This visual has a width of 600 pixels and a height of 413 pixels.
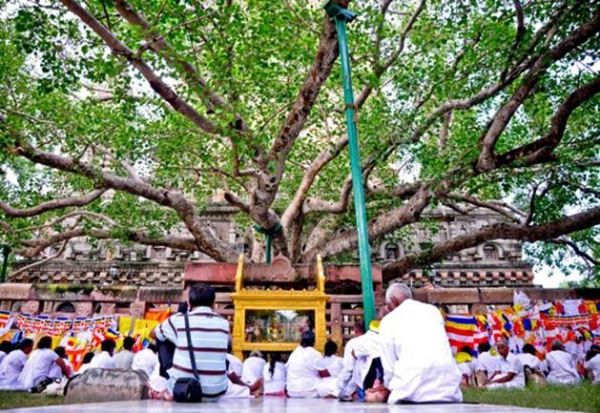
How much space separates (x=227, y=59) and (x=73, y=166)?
3711mm

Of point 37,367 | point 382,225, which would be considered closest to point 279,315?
point 382,225

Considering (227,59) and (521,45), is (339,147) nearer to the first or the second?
(227,59)

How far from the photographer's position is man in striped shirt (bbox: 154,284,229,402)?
3.92m

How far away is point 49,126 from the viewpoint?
967cm

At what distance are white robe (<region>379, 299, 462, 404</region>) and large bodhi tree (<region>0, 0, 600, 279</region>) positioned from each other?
4.19 meters

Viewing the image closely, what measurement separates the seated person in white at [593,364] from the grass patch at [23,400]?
9416 mm

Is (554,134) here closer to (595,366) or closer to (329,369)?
(595,366)

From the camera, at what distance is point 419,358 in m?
3.90

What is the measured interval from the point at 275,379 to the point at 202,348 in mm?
4446

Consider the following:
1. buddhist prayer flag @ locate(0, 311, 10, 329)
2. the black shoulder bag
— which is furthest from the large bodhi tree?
the black shoulder bag

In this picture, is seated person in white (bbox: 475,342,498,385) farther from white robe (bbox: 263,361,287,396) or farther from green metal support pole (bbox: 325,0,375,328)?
white robe (bbox: 263,361,287,396)

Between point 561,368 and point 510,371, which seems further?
point 561,368

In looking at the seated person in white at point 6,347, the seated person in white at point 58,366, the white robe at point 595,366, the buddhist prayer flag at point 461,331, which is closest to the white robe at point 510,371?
the buddhist prayer flag at point 461,331

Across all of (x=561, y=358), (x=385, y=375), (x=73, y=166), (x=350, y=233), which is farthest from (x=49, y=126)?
(x=561, y=358)
